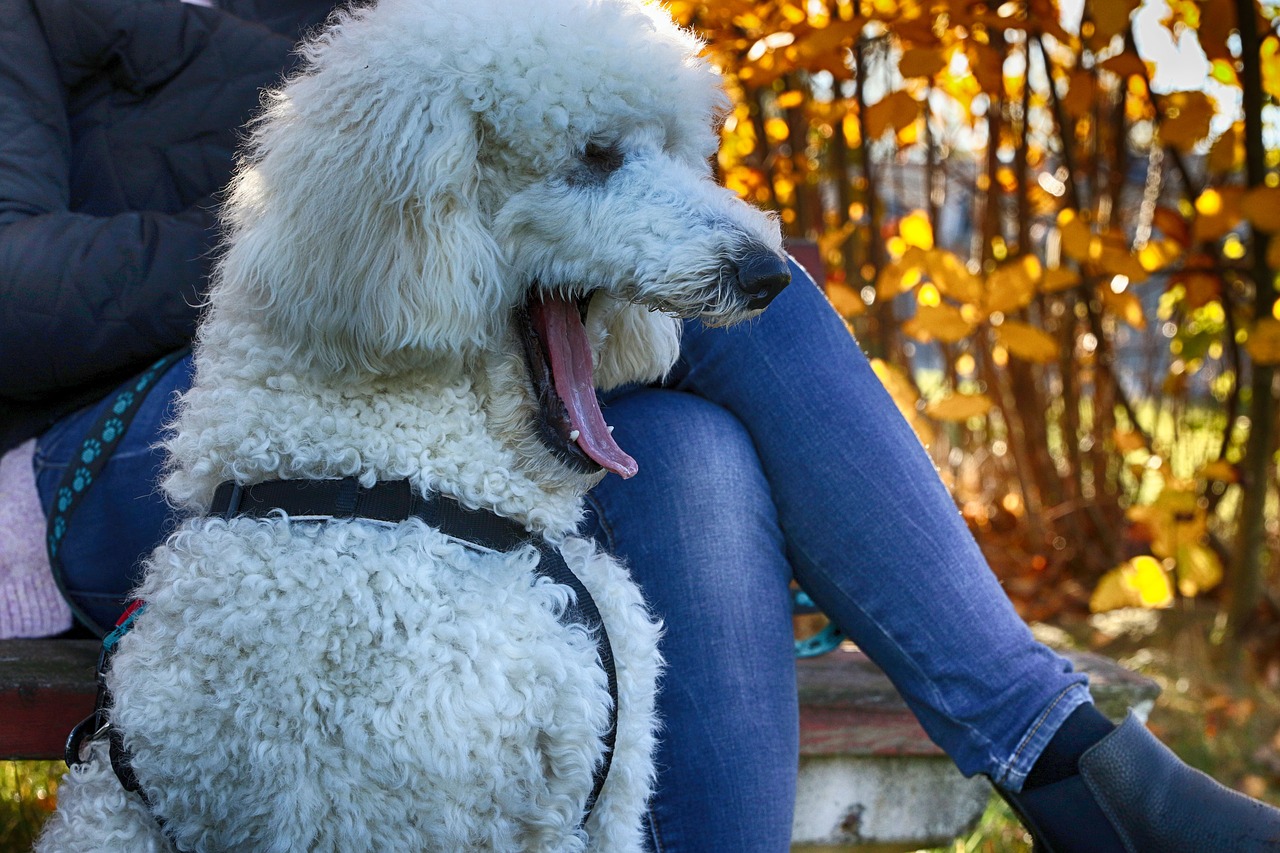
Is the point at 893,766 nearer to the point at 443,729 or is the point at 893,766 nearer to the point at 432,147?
the point at 443,729

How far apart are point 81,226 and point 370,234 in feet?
1.63

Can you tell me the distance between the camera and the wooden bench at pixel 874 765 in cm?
184

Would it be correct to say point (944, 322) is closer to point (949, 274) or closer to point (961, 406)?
point (949, 274)

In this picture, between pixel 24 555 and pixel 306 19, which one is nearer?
pixel 24 555

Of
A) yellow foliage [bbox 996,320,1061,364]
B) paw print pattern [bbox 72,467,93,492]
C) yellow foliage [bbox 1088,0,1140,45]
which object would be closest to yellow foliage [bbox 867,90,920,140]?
yellow foliage [bbox 1088,0,1140,45]

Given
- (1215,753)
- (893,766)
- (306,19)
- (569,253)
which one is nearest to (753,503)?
(569,253)

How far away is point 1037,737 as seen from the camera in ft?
4.73

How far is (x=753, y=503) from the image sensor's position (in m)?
1.45

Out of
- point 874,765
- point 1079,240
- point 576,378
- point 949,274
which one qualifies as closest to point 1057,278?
point 1079,240

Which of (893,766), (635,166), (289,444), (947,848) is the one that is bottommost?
(947,848)

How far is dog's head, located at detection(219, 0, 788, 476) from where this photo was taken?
1.11 metres

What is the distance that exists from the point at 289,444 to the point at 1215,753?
2.45 meters

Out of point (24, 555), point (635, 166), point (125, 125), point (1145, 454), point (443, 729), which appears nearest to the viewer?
point (443, 729)

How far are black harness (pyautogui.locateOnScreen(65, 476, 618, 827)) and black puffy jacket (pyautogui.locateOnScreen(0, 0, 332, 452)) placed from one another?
0.39 metres
